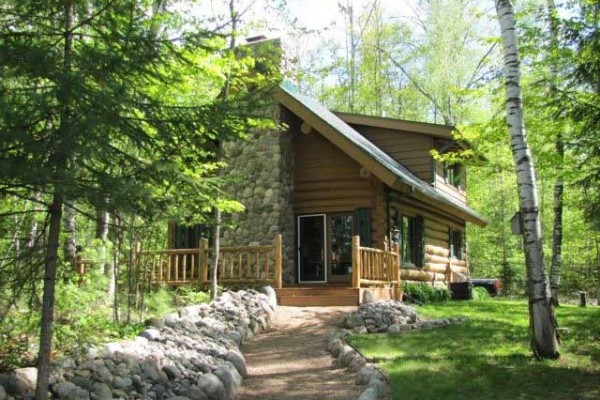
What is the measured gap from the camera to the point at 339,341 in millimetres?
8750

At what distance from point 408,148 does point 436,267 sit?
4.33m

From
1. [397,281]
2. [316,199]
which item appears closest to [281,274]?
[316,199]

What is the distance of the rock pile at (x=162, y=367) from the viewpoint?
5.14 metres

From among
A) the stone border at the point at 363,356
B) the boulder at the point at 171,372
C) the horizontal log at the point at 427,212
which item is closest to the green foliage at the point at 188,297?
the stone border at the point at 363,356

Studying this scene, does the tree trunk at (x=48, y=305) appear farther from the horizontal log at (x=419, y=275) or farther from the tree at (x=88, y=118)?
the horizontal log at (x=419, y=275)

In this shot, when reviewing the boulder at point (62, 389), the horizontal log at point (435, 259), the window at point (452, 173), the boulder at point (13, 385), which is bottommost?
the boulder at point (62, 389)

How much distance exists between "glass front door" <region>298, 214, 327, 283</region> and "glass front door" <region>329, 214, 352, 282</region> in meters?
0.22

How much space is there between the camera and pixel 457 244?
74.0ft

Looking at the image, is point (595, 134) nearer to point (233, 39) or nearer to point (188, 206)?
point (188, 206)

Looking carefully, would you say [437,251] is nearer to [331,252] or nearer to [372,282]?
[331,252]

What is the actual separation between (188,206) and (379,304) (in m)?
6.31

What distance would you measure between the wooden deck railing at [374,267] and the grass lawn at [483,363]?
112 inches

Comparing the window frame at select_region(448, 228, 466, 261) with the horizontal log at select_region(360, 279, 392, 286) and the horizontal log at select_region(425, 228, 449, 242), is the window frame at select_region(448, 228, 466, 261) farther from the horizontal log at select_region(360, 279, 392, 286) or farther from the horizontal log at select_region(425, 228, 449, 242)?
the horizontal log at select_region(360, 279, 392, 286)

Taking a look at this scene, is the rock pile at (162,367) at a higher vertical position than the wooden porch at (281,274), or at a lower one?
lower
